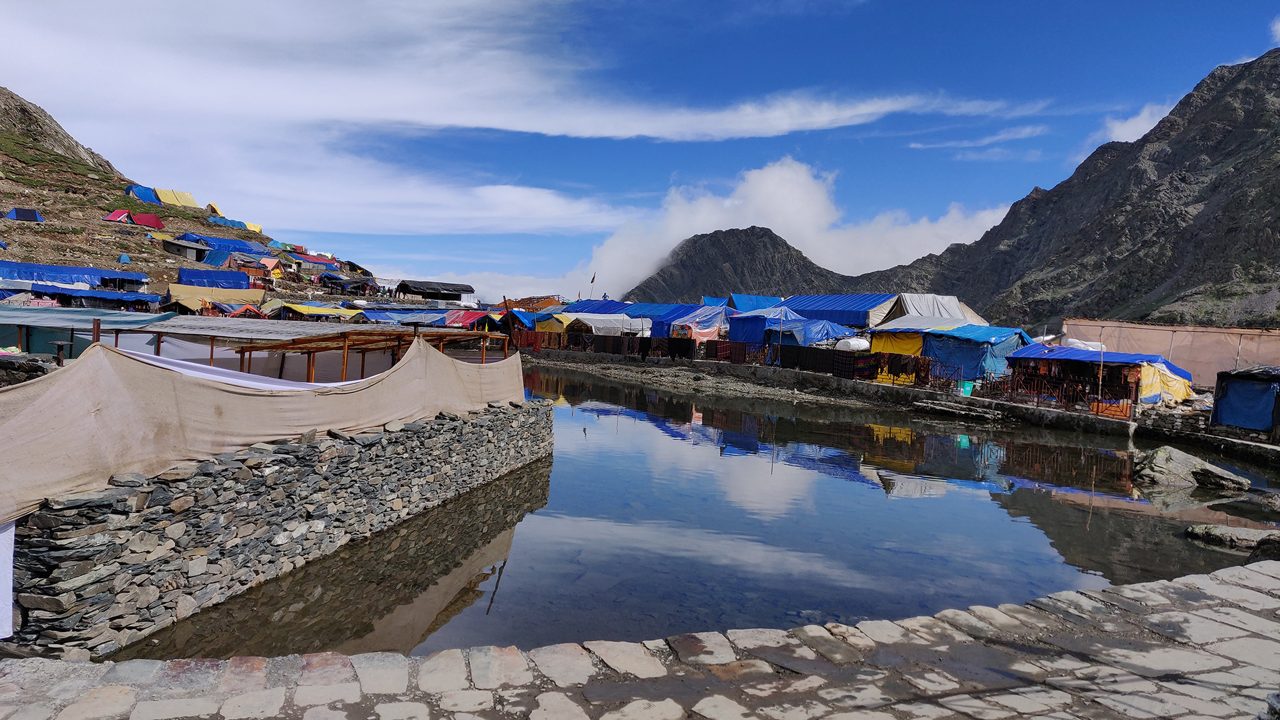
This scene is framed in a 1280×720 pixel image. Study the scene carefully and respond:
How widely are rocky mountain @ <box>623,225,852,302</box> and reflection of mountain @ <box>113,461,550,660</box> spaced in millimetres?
147419

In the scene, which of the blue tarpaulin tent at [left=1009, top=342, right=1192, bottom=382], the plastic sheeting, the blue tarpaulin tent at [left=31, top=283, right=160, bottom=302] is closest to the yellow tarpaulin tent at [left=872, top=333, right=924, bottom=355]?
the blue tarpaulin tent at [left=1009, top=342, right=1192, bottom=382]

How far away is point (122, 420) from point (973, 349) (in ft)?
112

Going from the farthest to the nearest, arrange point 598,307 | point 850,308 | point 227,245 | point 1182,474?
1. point 227,245
2. point 598,307
3. point 850,308
4. point 1182,474

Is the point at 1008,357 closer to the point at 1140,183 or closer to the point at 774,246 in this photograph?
the point at 1140,183

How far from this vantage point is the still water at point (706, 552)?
8.48 m

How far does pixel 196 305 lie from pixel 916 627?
48.1 meters

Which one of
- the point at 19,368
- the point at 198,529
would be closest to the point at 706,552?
the point at 198,529

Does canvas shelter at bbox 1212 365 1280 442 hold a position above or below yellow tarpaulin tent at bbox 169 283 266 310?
below

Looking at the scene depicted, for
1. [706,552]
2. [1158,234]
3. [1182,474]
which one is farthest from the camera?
[1158,234]

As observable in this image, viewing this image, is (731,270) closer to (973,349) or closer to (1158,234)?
(1158,234)

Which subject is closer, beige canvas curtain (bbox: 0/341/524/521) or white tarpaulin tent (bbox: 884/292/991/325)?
beige canvas curtain (bbox: 0/341/524/521)

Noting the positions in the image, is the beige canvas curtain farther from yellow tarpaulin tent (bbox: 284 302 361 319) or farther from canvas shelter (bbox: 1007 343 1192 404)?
yellow tarpaulin tent (bbox: 284 302 361 319)

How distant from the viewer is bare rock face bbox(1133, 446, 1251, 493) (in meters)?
17.6

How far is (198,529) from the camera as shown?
7883mm
